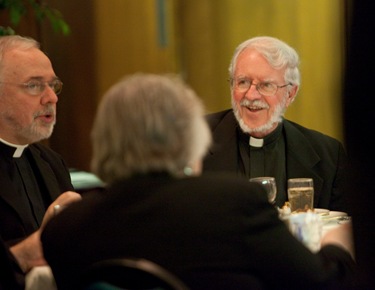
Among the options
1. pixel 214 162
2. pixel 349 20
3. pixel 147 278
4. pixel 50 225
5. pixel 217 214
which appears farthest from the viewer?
pixel 214 162

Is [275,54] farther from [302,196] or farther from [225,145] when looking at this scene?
[302,196]

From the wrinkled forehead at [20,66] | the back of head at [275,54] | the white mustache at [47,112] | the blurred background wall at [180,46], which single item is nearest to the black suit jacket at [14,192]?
the white mustache at [47,112]

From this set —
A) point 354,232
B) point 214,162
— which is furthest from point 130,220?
point 214,162

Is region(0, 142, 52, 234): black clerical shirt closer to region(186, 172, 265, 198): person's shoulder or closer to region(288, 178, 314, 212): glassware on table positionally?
region(288, 178, 314, 212): glassware on table

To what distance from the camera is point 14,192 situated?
10.7ft

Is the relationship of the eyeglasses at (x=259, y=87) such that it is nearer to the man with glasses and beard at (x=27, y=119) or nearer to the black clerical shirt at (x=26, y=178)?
the man with glasses and beard at (x=27, y=119)

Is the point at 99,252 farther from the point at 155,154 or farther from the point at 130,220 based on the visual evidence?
the point at 155,154

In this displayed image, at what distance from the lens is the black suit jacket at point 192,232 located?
1996 mm

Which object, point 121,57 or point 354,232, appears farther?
point 121,57

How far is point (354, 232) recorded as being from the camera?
1.58 metres

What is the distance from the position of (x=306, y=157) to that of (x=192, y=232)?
2006 mm

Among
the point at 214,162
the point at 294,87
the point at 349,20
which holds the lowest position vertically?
the point at 214,162

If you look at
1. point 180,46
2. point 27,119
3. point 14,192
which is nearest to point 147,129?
point 14,192

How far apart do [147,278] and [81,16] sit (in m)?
5.15
